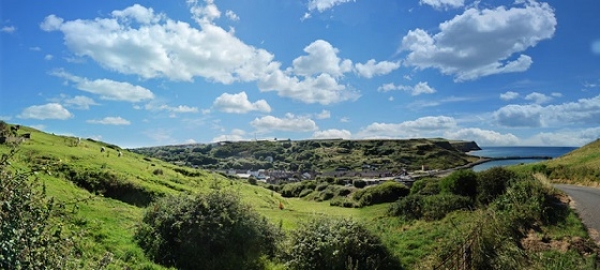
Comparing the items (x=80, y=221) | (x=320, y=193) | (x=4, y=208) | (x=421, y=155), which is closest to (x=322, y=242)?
(x=80, y=221)

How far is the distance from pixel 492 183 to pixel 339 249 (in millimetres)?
12830

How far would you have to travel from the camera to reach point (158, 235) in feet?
49.2

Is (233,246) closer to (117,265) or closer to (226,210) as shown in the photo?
(226,210)

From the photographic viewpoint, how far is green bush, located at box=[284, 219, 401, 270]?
536 inches

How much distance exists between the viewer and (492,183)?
22.7m

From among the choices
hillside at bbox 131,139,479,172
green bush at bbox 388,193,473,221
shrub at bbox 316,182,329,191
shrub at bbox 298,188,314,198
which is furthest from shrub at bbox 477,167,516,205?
hillside at bbox 131,139,479,172

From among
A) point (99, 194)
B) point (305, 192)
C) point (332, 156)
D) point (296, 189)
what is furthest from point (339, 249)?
point (332, 156)

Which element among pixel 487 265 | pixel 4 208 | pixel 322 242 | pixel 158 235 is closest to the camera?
pixel 4 208

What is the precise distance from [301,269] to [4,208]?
10.0 metres

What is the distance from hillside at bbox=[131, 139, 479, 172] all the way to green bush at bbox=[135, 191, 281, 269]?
350ft

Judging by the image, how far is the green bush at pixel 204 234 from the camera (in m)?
14.6

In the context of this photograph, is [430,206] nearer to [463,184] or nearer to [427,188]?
[463,184]

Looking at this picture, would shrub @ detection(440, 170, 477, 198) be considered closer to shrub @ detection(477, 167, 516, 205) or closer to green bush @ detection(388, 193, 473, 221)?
shrub @ detection(477, 167, 516, 205)

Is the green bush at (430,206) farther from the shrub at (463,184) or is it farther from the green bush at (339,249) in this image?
the green bush at (339,249)
